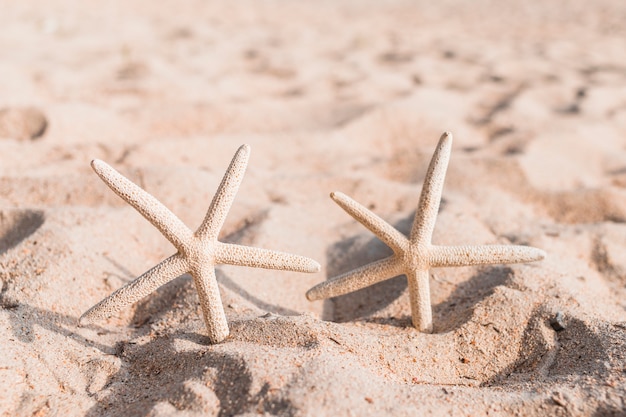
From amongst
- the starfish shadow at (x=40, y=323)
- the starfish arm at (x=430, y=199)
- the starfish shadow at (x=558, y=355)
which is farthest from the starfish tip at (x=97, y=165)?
the starfish shadow at (x=558, y=355)

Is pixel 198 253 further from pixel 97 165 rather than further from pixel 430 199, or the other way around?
pixel 430 199

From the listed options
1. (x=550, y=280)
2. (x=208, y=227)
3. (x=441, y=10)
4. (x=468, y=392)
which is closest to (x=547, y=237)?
(x=550, y=280)

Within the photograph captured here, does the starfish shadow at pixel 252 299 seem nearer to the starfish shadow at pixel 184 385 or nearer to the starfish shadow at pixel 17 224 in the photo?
the starfish shadow at pixel 184 385

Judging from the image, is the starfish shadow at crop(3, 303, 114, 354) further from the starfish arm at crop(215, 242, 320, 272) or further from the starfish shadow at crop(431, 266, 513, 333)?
the starfish shadow at crop(431, 266, 513, 333)

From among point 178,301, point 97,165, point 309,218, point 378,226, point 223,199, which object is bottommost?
point 309,218

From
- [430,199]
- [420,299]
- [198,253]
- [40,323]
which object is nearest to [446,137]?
[430,199]

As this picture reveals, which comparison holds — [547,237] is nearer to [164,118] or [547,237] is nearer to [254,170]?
[254,170]
